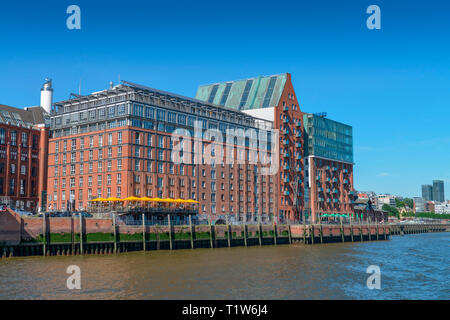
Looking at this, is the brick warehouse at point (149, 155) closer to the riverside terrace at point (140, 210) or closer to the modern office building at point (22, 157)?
the riverside terrace at point (140, 210)

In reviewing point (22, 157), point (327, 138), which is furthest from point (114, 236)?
point (327, 138)

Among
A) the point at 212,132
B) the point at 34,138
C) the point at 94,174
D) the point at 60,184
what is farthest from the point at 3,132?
the point at 212,132

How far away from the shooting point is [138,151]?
342 feet

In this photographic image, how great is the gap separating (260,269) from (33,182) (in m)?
77.2

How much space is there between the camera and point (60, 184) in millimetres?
110812

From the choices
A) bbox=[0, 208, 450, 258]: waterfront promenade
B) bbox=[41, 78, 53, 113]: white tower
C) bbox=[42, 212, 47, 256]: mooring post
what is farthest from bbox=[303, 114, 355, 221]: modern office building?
bbox=[42, 212, 47, 256]: mooring post

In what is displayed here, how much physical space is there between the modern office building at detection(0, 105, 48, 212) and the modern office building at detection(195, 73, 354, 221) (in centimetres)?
5933

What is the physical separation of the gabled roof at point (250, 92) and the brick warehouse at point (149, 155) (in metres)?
6.05

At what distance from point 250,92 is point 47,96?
58501 mm

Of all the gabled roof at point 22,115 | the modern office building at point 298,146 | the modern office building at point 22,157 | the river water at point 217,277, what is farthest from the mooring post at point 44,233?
the modern office building at point 298,146

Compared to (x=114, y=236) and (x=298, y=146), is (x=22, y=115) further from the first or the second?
(x=298, y=146)

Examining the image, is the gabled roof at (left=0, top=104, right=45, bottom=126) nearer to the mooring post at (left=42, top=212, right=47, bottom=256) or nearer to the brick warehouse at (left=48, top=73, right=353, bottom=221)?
the brick warehouse at (left=48, top=73, right=353, bottom=221)

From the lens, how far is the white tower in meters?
132

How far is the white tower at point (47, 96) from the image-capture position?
5192 inches
